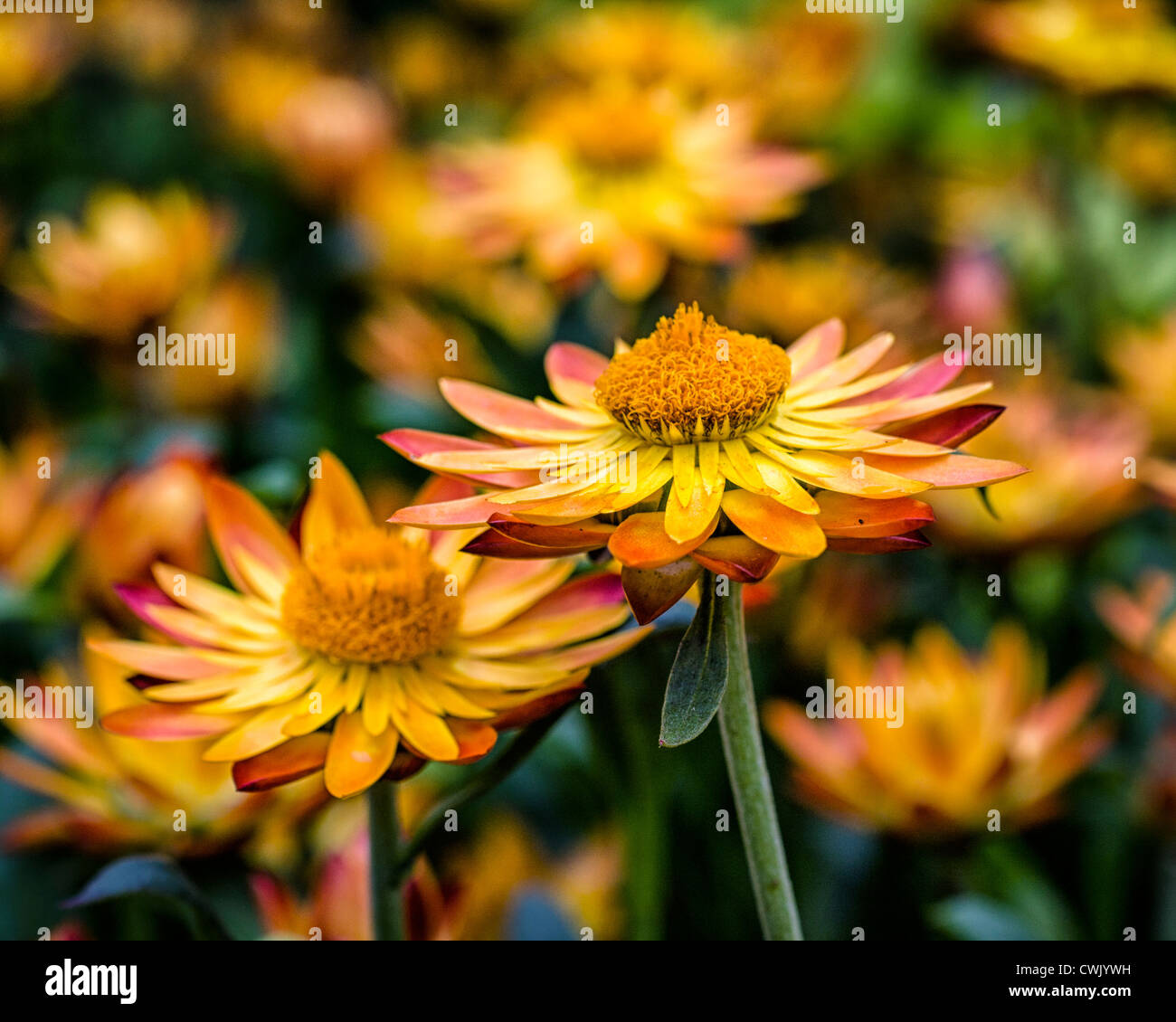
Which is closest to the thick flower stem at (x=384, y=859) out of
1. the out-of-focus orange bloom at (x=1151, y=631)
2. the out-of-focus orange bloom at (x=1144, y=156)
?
the out-of-focus orange bloom at (x=1151, y=631)

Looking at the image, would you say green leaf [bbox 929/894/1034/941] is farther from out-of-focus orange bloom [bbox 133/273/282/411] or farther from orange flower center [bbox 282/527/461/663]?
out-of-focus orange bloom [bbox 133/273/282/411]

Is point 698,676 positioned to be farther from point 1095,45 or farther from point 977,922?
point 1095,45

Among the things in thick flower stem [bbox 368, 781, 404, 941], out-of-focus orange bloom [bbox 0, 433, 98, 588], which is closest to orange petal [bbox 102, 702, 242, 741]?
thick flower stem [bbox 368, 781, 404, 941]

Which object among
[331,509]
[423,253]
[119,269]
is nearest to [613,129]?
[423,253]
